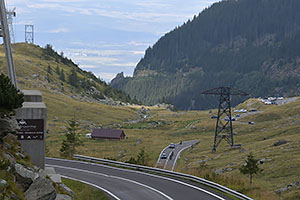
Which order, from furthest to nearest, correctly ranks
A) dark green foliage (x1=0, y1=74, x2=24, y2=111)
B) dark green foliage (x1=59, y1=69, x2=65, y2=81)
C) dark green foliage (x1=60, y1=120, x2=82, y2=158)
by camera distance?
dark green foliage (x1=59, y1=69, x2=65, y2=81)
dark green foliage (x1=60, y1=120, x2=82, y2=158)
dark green foliage (x1=0, y1=74, x2=24, y2=111)

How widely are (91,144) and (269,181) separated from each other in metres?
51.3

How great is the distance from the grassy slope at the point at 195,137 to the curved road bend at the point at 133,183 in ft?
9.31

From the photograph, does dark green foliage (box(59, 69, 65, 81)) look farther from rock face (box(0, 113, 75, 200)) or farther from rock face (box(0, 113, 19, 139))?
rock face (box(0, 113, 75, 200))

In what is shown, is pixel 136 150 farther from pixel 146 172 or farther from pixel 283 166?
pixel 146 172

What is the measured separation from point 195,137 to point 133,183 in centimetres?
7501

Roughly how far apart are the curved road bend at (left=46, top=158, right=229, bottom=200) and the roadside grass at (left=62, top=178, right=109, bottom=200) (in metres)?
0.83

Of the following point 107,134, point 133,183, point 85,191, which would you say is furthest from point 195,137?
point 85,191

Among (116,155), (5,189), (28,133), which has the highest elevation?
(28,133)

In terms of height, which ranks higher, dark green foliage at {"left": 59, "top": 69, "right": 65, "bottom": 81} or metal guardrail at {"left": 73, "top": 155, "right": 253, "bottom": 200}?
dark green foliage at {"left": 59, "top": 69, "right": 65, "bottom": 81}

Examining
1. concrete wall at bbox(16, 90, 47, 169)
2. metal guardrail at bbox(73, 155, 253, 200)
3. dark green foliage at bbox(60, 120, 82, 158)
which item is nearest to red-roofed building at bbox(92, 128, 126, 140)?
dark green foliage at bbox(60, 120, 82, 158)

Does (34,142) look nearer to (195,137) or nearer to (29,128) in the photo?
(29,128)

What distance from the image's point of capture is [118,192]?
26.3 m

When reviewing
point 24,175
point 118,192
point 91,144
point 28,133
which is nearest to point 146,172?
point 118,192

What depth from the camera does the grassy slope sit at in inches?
1725
